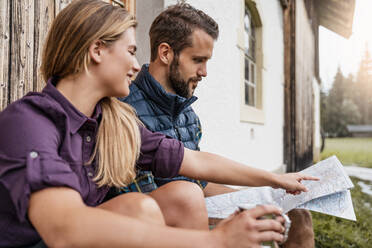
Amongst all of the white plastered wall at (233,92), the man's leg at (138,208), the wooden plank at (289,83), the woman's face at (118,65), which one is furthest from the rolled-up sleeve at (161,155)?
the wooden plank at (289,83)

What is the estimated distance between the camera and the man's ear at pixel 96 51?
3.85 feet

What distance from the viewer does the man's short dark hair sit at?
205cm

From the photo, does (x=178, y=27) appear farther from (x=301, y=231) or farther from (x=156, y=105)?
(x=301, y=231)

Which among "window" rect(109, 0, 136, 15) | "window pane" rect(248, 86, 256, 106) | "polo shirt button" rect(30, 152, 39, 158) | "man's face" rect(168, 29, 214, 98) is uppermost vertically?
"window" rect(109, 0, 136, 15)

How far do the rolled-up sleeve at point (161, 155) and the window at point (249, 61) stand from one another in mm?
3879

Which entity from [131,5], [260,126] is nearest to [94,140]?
[131,5]

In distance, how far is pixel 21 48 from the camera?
1647 mm

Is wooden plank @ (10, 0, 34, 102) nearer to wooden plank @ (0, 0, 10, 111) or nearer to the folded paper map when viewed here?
wooden plank @ (0, 0, 10, 111)

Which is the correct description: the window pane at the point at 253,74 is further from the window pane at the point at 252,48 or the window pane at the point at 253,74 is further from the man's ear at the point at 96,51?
the man's ear at the point at 96,51

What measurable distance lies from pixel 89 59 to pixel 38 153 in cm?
41

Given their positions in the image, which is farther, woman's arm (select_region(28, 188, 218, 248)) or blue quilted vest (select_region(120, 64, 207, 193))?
blue quilted vest (select_region(120, 64, 207, 193))

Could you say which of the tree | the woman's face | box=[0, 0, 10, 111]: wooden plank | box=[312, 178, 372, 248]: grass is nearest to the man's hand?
the woman's face

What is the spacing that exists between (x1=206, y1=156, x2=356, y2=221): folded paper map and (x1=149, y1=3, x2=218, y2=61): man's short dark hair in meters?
0.89

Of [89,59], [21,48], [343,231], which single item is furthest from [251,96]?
[89,59]
